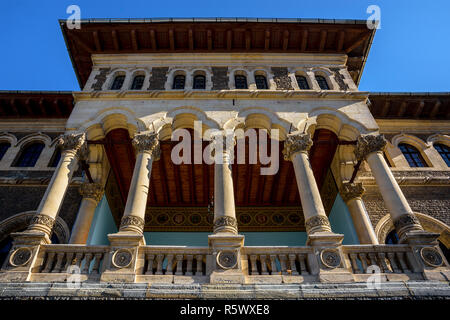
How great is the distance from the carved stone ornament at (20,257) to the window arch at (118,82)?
649 cm

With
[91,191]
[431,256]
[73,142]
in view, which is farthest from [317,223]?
[91,191]

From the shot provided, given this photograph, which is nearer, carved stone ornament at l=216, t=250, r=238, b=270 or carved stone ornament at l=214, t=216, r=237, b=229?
carved stone ornament at l=216, t=250, r=238, b=270

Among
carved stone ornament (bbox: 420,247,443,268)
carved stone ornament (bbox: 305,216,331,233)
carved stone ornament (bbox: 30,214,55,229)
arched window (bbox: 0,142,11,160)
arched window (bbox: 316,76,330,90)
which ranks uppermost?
arched window (bbox: 316,76,330,90)

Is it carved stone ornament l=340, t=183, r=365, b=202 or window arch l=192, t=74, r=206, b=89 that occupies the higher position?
window arch l=192, t=74, r=206, b=89

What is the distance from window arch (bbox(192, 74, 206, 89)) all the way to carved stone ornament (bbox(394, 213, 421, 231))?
292 inches

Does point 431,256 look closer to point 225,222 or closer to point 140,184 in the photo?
point 225,222

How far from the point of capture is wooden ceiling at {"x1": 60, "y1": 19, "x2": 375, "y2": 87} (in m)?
11.8

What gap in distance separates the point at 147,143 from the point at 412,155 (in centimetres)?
1017

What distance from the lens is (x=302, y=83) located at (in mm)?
11672

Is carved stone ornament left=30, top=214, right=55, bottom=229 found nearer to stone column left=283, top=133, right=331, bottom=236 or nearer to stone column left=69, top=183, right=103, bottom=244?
stone column left=69, top=183, right=103, bottom=244

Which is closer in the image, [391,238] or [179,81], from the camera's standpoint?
[391,238]

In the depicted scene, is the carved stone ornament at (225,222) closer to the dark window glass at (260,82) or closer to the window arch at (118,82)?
the dark window glass at (260,82)

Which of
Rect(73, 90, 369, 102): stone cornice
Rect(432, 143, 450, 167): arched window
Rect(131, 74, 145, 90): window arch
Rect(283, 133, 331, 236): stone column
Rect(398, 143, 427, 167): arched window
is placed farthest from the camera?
Rect(432, 143, 450, 167): arched window

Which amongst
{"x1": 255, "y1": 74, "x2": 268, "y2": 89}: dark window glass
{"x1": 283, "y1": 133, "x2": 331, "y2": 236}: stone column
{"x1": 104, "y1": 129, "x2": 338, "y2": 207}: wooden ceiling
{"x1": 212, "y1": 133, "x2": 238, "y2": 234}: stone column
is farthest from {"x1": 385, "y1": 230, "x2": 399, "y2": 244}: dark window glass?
{"x1": 255, "y1": 74, "x2": 268, "y2": 89}: dark window glass
